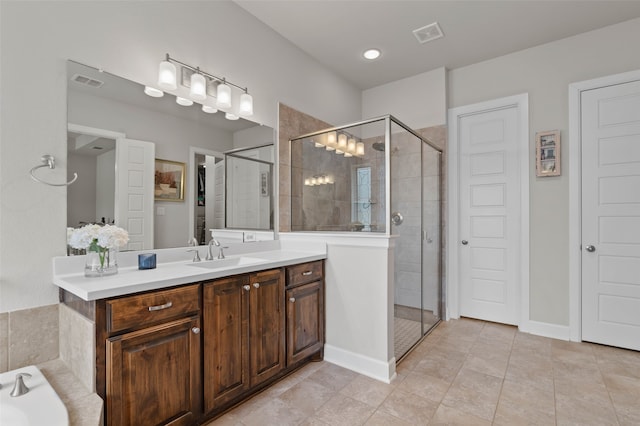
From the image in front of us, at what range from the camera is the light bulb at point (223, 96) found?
2338 millimetres

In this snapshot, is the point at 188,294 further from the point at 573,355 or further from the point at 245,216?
the point at 573,355

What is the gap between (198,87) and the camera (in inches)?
86.0

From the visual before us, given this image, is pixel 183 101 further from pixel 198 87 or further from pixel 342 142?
pixel 342 142

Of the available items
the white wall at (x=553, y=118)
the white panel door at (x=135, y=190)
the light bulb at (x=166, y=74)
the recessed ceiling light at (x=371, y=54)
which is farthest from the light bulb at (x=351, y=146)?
the white wall at (x=553, y=118)

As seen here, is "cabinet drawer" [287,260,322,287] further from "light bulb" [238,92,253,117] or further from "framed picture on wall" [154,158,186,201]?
"light bulb" [238,92,253,117]

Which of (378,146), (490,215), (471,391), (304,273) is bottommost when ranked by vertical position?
(471,391)

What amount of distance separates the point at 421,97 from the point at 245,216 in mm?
2564

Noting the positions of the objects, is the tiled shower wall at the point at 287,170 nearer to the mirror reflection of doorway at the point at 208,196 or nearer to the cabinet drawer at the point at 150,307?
the mirror reflection of doorway at the point at 208,196

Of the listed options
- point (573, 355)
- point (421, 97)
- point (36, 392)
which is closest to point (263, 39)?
point (421, 97)

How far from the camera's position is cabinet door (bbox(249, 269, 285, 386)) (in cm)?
195

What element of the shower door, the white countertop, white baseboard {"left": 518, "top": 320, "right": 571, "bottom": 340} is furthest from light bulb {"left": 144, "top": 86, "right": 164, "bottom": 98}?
white baseboard {"left": 518, "top": 320, "right": 571, "bottom": 340}

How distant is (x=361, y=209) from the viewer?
2701 mm

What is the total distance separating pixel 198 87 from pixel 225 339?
168 centimetres

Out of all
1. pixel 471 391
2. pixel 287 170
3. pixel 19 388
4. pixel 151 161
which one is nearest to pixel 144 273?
pixel 19 388
